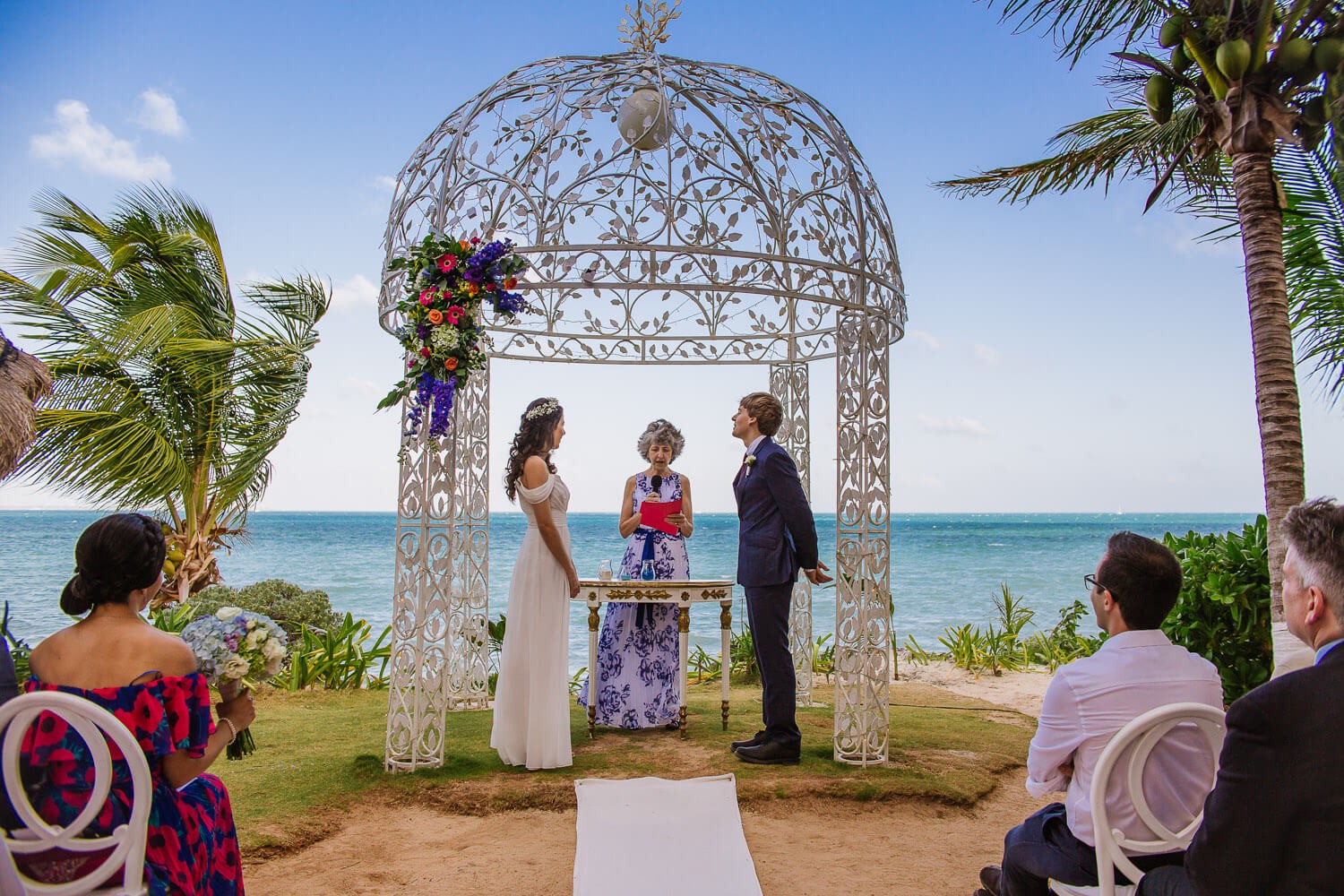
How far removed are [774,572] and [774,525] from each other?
0.28 m

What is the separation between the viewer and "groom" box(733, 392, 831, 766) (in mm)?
5652

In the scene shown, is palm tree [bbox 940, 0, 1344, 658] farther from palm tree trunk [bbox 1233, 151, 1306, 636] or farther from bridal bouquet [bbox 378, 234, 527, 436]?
bridal bouquet [bbox 378, 234, 527, 436]

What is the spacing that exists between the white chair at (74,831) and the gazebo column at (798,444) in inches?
222

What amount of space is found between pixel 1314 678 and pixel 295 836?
428cm

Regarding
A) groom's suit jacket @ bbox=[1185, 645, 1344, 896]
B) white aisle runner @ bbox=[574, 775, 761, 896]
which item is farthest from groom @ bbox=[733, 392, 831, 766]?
groom's suit jacket @ bbox=[1185, 645, 1344, 896]

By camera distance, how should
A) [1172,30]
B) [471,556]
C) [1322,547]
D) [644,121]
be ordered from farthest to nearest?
[471,556]
[644,121]
[1172,30]
[1322,547]

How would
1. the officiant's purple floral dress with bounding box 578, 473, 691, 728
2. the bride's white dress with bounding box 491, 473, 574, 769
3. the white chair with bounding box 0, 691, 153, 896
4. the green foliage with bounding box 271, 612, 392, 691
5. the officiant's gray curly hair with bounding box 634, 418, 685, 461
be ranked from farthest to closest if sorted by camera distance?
the green foliage with bounding box 271, 612, 392, 691, the officiant's gray curly hair with bounding box 634, 418, 685, 461, the officiant's purple floral dress with bounding box 578, 473, 691, 728, the bride's white dress with bounding box 491, 473, 574, 769, the white chair with bounding box 0, 691, 153, 896

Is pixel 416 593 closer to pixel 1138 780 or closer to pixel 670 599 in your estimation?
pixel 670 599

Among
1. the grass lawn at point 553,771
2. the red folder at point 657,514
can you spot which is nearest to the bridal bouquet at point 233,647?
the grass lawn at point 553,771

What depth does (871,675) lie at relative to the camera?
565cm

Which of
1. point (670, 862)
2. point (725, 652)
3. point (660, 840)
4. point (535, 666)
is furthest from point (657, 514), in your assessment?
point (670, 862)

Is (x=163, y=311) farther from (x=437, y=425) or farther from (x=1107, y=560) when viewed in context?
(x=1107, y=560)

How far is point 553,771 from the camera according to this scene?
548 centimetres

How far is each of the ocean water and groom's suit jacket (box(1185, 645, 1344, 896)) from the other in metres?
12.6
